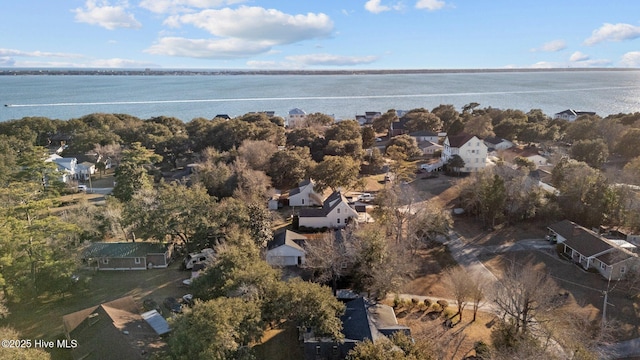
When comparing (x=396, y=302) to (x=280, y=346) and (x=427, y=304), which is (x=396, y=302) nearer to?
(x=427, y=304)

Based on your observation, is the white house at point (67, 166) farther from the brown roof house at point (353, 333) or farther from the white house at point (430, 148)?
the white house at point (430, 148)

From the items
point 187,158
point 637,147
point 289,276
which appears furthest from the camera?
point 187,158

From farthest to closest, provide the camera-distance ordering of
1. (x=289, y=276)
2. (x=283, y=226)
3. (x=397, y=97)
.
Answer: (x=397, y=97) < (x=283, y=226) < (x=289, y=276)

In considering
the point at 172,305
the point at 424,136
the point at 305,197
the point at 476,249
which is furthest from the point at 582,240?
the point at 424,136

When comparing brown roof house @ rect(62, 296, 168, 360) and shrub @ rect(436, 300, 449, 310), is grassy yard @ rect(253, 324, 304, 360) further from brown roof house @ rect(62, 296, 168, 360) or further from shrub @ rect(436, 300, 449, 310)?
shrub @ rect(436, 300, 449, 310)

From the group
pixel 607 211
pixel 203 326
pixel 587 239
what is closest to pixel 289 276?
pixel 203 326

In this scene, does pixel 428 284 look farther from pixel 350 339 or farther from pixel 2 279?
pixel 2 279
